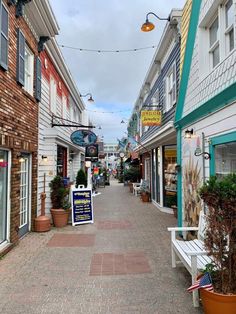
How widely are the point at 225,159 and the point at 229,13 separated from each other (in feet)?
8.63

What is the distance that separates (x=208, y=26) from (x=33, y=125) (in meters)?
5.15

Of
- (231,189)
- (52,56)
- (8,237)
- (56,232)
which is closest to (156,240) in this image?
(56,232)

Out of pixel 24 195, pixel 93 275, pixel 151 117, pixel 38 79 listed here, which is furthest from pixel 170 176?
pixel 93 275

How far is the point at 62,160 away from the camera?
1237 centimetres

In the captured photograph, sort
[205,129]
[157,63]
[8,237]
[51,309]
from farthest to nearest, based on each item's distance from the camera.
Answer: [157,63] → [8,237] → [205,129] → [51,309]

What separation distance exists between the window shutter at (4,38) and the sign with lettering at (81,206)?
478 centimetres

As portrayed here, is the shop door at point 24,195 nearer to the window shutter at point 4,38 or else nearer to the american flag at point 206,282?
the window shutter at point 4,38

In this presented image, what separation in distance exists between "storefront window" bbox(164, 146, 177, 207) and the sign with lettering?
11.6ft

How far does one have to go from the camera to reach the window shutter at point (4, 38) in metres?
5.59

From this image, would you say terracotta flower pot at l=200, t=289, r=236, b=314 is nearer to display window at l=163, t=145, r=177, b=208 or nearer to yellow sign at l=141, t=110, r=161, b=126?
display window at l=163, t=145, r=177, b=208

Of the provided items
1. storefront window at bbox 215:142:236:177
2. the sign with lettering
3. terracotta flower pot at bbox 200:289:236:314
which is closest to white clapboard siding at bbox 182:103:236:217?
storefront window at bbox 215:142:236:177

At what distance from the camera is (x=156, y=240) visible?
23.7 ft

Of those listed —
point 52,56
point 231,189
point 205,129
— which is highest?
point 52,56

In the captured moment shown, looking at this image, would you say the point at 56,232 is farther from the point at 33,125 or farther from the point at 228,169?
the point at 228,169
